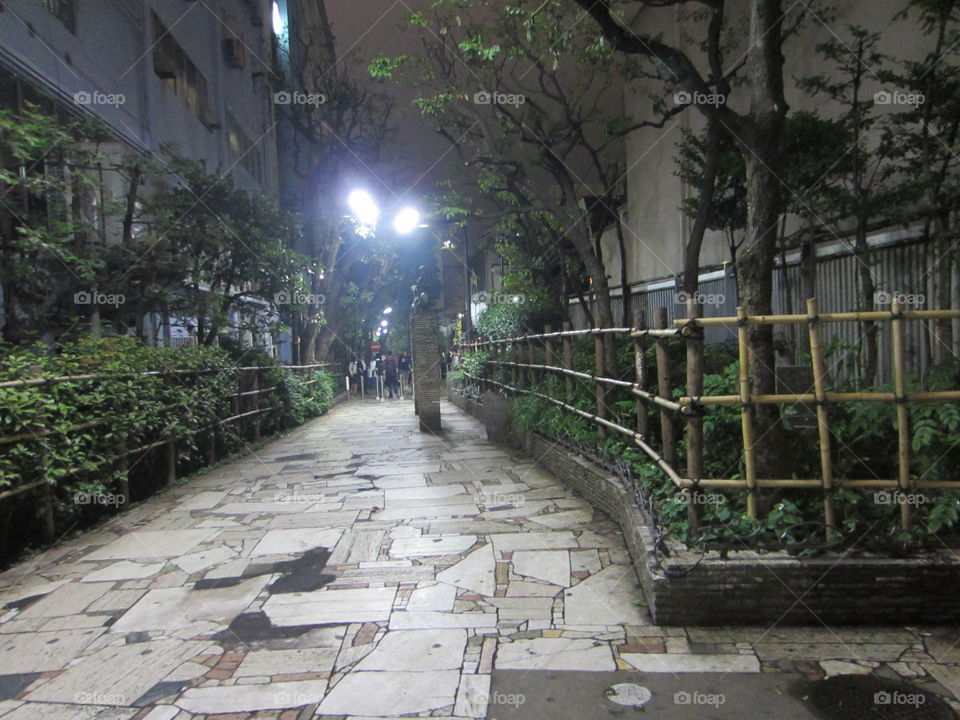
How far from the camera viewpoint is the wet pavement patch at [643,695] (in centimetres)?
294

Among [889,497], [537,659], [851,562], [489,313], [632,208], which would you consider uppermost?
[632,208]

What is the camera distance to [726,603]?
12.2 feet

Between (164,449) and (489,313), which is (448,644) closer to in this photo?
(164,449)

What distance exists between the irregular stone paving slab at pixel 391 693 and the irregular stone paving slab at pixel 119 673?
0.95m

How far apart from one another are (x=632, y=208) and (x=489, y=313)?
14.3 ft

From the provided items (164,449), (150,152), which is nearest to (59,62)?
(150,152)

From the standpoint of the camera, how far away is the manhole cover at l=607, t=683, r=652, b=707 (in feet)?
9.93

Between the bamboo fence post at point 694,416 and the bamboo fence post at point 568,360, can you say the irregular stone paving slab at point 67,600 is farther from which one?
the bamboo fence post at point 568,360

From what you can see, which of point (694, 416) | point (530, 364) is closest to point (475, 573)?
point (694, 416)

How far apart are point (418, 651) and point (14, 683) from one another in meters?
2.00

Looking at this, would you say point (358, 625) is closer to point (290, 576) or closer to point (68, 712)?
point (290, 576)

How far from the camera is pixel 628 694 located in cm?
309

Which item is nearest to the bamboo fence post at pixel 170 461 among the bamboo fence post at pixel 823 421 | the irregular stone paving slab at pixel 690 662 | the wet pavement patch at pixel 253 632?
the wet pavement patch at pixel 253 632

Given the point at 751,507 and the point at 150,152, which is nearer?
the point at 751,507
